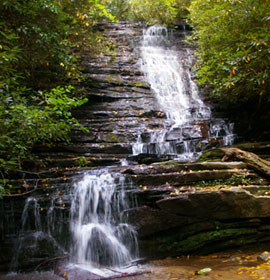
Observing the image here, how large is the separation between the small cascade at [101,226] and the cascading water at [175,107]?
3.18 meters

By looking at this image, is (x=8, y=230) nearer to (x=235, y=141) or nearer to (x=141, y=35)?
(x=235, y=141)

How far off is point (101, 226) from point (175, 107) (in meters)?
7.96

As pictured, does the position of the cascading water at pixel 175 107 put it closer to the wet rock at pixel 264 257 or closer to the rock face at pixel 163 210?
the rock face at pixel 163 210

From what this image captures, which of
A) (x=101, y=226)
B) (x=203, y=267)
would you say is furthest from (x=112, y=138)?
(x=203, y=267)

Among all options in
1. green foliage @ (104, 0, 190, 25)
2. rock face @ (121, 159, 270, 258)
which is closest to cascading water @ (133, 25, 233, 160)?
green foliage @ (104, 0, 190, 25)

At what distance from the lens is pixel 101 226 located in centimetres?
537

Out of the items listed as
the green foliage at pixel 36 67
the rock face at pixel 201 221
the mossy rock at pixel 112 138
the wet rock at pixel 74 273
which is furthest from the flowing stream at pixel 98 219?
the green foliage at pixel 36 67

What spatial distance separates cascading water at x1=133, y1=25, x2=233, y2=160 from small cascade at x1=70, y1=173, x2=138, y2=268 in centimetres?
318

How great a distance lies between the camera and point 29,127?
5.54 metres

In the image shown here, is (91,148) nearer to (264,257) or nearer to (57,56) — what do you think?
(57,56)

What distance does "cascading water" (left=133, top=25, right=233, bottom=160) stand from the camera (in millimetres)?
8974

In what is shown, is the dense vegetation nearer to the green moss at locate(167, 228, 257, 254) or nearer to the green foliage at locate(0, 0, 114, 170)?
the green foliage at locate(0, 0, 114, 170)

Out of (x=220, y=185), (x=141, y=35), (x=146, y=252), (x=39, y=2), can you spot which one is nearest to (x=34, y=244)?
(x=146, y=252)

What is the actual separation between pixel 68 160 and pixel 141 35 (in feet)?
41.8
